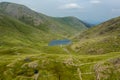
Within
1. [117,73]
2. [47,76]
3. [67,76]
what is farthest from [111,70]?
[47,76]

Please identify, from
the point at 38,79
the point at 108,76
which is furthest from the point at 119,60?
the point at 38,79

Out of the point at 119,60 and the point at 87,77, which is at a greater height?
the point at 119,60

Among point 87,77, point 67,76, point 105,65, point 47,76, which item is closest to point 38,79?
point 47,76

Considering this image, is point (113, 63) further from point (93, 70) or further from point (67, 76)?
point (67, 76)

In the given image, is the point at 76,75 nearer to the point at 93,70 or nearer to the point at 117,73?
the point at 93,70

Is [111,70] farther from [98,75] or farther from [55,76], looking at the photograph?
[55,76]

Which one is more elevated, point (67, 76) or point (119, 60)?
point (119, 60)

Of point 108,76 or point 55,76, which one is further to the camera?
point 55,76
